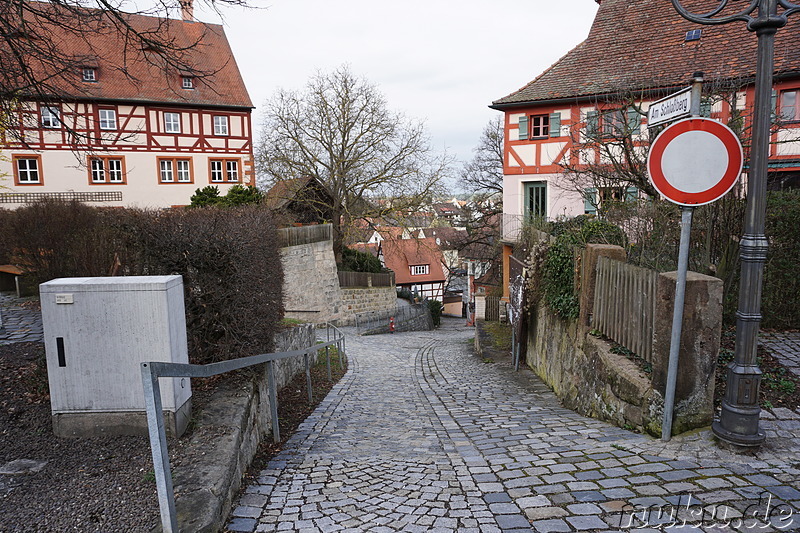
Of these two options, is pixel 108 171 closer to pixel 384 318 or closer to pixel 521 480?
pixel 384 318

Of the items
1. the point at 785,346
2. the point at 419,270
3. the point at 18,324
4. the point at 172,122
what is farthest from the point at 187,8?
the point at 419,270

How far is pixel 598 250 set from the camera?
6934 millimetres

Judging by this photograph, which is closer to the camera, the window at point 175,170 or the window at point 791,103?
the window at point 791,103

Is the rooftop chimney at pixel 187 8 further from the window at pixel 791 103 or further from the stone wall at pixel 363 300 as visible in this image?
the stone wall at pixel 363 300

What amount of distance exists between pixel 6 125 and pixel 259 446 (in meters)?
5.38

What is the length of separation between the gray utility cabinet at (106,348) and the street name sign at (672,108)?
13.0ft

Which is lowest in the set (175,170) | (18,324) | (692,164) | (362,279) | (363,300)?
(363,300)

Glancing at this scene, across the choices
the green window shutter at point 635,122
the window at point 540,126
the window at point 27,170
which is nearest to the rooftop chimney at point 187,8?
the green window shutter at point 635,122

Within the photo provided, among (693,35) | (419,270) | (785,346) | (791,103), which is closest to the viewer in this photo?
(785,346)

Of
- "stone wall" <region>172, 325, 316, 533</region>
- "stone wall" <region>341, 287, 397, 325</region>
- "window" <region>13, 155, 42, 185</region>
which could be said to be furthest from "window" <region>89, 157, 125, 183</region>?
"stone wall" <region>172, 325, 316, 533</region>

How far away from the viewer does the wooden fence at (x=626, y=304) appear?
16.9 feet

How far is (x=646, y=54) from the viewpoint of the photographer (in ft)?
59.6

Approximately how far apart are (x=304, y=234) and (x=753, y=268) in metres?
20.3

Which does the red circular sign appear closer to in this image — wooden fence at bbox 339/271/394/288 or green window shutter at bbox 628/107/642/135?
green window shutter at bbox 628/107/642/135
